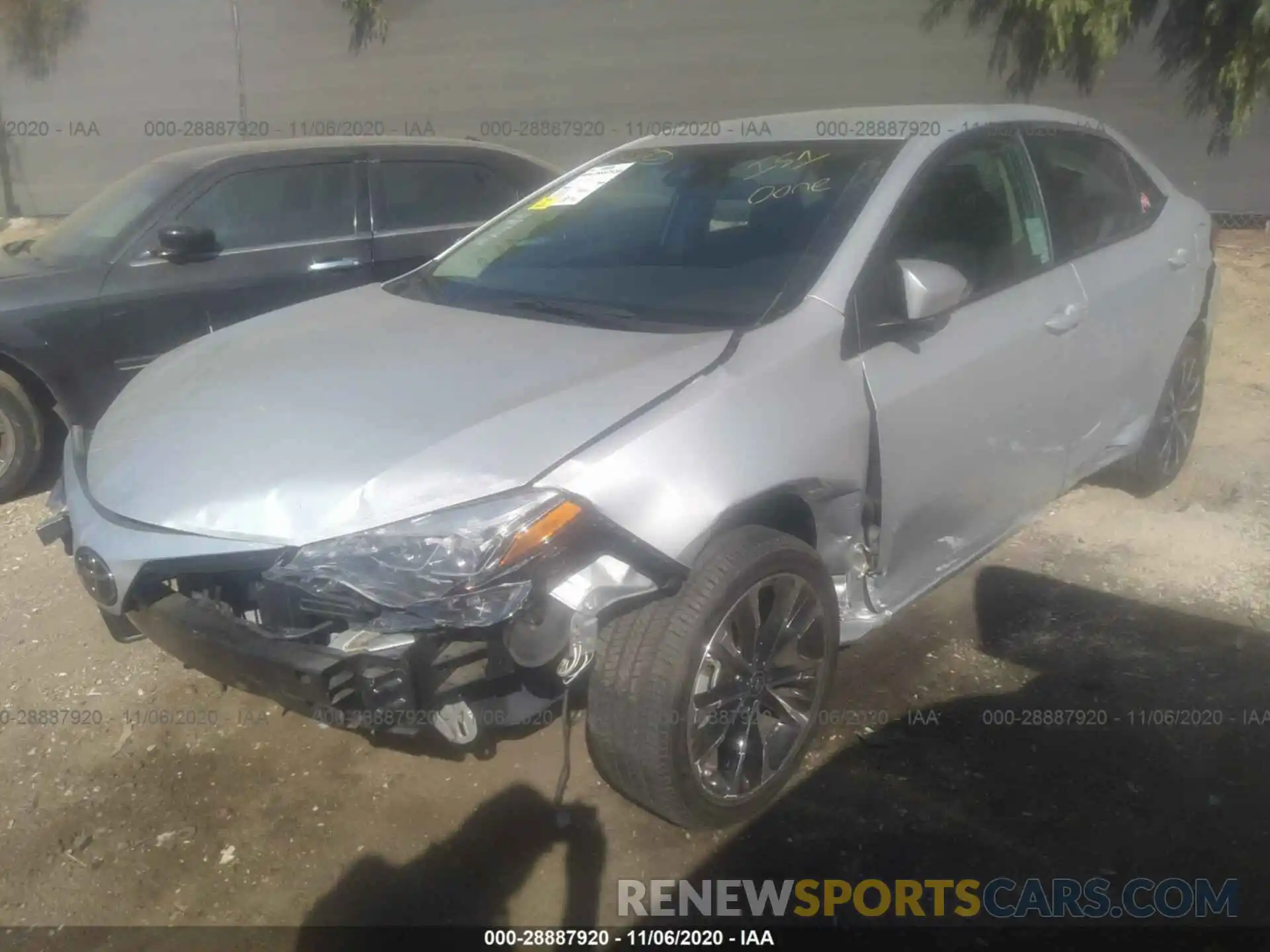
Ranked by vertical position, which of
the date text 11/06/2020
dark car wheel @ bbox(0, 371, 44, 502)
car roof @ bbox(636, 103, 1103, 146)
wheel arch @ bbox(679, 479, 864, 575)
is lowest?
the date text 11/06/2020

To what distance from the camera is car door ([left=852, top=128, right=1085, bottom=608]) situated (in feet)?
9.37

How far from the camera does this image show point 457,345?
2.85 metres

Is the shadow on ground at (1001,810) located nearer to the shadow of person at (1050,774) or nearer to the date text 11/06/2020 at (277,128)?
the shadow of person at (1050,774)

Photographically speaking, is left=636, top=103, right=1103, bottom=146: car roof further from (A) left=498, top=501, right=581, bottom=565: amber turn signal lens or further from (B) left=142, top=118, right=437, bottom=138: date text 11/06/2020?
(B) left=142, top=118, right=437, bottom=138: date text 11/06/2020

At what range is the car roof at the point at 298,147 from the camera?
5.36 m

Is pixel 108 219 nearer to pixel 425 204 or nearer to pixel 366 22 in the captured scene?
pixel 425 204

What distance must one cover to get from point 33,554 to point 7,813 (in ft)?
5.99

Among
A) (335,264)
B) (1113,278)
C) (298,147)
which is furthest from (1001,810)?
(298,147)

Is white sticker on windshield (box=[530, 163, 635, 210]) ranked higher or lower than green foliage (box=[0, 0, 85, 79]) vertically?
higher

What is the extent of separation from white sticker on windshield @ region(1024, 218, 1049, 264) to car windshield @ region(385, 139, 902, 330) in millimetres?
655

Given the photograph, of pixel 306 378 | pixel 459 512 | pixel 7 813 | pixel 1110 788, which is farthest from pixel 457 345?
pixel 1110 788

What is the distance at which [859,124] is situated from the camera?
11.1 ft

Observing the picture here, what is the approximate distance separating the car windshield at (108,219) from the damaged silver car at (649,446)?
216 centimetres

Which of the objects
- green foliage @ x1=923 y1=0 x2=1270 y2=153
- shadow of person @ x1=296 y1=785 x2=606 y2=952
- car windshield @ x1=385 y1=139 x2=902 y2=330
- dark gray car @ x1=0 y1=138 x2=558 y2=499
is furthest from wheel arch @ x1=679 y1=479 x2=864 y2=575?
green foliage @ x1=923 y1=0 x2=1270 y2=153
